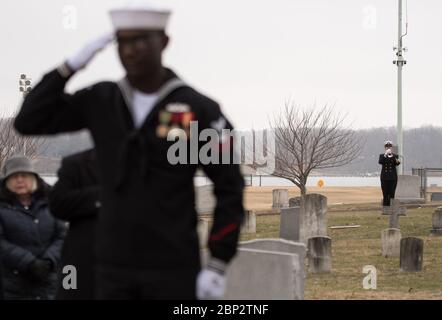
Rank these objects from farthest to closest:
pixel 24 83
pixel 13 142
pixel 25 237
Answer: pixel 13 142, pixel 24 83, pixel 25 237

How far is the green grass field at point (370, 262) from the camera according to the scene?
43.7 feet

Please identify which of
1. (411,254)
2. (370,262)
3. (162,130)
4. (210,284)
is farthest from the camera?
(370,262)

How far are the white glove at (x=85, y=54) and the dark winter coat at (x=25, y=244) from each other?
2930 millimetres

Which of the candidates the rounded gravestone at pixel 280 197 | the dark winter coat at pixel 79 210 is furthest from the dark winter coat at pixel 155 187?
the rounded gravestone at pixel 280 197

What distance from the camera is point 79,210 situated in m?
6.09

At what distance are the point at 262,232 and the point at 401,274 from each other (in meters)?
7.45

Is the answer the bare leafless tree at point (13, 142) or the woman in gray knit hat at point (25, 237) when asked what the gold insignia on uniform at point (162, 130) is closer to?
the woman in gray knit hat at point (25, 237)

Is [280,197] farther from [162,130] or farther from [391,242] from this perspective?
[162,130]

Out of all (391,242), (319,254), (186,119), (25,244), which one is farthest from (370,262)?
(186,119)

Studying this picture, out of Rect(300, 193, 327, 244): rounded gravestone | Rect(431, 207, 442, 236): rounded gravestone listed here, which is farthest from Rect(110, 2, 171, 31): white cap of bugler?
Rect(431, 207, 442, 236): rounded gravestone

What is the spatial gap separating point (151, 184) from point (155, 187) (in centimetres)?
2

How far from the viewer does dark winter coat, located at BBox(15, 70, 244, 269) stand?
3.97 m
